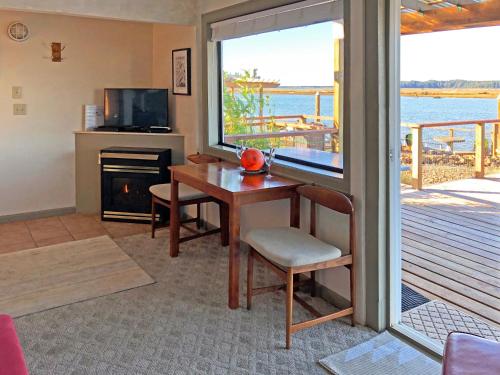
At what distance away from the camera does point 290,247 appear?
257 centimetres

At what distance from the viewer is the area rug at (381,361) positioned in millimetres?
2219

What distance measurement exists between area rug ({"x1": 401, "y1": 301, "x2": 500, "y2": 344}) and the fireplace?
2.68m

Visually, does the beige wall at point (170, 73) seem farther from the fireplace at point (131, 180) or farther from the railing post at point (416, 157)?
the railing post at point (416, 157)

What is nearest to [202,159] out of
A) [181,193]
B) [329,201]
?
[181,193]

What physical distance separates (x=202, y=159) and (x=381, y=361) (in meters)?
2.46

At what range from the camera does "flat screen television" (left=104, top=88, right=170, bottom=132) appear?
489 centimetres

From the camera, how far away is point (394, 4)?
2383 millimetres

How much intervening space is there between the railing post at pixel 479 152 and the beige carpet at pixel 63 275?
9.24 ft

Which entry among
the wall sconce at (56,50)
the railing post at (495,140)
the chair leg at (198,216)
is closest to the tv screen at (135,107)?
the wall sconce at (56,50)

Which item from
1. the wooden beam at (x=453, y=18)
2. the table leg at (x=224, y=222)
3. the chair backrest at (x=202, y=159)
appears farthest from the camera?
the chair backrest at (x=202, y=159)

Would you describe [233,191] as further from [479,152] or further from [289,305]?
[479,152]

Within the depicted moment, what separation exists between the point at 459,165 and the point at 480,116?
118cm

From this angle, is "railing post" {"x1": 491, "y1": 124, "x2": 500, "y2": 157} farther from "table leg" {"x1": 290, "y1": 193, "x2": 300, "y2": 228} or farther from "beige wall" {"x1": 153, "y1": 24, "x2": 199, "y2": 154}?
"beige wall" {"x1": 153, "y1": 24, "x2": 199, "y2": 154}

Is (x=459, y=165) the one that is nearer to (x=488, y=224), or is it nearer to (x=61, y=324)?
(x=488, y=224)
